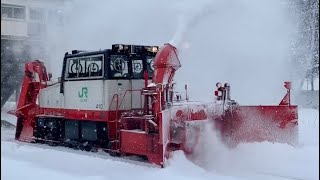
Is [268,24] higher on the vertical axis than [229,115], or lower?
higher

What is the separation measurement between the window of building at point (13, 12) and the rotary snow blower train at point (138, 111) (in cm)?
755

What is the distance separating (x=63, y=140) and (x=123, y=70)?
2868 millimetres

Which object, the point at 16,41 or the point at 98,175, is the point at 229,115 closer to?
the point at 98,175

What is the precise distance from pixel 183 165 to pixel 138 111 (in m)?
2.45

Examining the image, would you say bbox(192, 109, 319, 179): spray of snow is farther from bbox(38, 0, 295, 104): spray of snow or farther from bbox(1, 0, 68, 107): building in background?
bbox(1, 0, 68, 107): building in background

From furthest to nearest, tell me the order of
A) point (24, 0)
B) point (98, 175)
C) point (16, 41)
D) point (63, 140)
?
1. point (16, 41)
2. point (24, 0)
3. point (63, 140)
4. point (98, 175)

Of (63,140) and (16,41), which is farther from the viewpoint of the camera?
(16,41)

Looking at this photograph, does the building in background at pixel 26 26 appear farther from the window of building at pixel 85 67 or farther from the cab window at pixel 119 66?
the cab window at pixel 119 66

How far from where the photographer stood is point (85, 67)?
11.6 m

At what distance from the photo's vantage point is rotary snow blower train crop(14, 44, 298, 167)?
31.2 feet

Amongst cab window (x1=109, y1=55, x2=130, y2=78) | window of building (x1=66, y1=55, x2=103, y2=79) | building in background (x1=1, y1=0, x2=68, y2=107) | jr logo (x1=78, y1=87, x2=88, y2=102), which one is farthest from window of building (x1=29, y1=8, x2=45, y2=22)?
cab window (x1=109, y1=55, x2=130, y2=78)

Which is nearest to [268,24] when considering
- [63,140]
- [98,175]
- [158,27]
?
[158,27]

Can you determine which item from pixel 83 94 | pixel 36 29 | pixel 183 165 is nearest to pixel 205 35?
pixel 36 29

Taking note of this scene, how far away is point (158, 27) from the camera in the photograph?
52.7 feet
